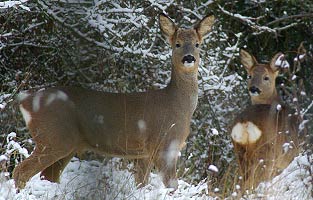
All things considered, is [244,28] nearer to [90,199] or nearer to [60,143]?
[60,143]

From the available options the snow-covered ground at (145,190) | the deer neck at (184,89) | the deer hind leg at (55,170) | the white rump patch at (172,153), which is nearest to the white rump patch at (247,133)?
the deer neck at (184,89)

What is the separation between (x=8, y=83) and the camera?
29.9ft

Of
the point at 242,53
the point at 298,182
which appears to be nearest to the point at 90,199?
the point at 298,182

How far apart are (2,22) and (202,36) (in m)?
2.72

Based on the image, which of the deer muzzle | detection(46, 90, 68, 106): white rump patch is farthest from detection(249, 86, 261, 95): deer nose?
detection(46, 90, 68, 106): white rump patch

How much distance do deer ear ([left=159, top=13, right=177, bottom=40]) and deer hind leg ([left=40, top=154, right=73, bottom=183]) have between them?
65.4 inches

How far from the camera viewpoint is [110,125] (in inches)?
271

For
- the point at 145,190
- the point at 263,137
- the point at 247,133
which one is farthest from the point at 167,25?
the point at 145,190

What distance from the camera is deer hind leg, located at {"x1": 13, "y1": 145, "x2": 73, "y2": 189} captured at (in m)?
6.44

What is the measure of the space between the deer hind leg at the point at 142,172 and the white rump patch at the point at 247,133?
0.97 meters

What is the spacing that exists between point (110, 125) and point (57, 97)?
518 mm

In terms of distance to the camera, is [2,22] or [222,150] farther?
[222,150]

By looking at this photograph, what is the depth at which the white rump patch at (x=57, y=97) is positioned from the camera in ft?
22.1

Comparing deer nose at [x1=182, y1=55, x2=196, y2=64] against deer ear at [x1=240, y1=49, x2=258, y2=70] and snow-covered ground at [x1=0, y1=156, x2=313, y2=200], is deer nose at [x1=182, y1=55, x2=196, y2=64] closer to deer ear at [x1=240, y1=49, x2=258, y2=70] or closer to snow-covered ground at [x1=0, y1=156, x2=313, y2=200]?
snow-covered ground at [x1=0, y1=156, x2=313, y2=200]
